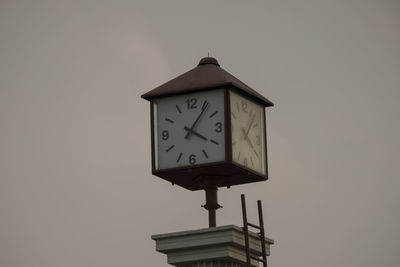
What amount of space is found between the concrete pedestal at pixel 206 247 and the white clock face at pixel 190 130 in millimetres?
1143

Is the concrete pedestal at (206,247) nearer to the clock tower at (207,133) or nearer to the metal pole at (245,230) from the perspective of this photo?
the metal pole at (245,230)

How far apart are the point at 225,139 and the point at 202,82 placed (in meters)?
1.03

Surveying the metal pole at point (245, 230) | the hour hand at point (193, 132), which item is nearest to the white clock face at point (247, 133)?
the hour hand at point (193, 132)

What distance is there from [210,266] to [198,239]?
0.45 m

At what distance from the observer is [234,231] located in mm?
20547

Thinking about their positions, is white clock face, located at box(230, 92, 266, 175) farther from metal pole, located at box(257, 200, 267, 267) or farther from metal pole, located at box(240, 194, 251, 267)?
metal pole, located at box(240, 194, 251, 267)

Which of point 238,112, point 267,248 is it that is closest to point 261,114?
point 238,112

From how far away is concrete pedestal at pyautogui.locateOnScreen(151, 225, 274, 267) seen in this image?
20609 mm

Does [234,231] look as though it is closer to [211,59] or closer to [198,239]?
[198,239]

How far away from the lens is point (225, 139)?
69.3 ft

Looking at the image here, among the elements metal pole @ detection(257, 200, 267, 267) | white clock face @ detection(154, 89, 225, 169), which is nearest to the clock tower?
white clock face @ detection(154, 89, 225, 169)

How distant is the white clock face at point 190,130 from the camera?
21266 mm

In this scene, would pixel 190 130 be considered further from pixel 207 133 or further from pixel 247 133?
pixel 247 133

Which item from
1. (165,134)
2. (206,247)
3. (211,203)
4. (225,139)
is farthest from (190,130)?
(206,247)
